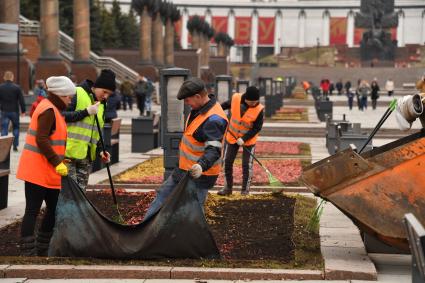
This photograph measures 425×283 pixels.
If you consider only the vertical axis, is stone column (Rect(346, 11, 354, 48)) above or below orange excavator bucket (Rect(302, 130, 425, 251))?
above

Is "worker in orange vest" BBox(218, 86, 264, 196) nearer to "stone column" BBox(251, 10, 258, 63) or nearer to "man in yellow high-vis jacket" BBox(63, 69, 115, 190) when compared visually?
"man in yellow high-vis jacket" BBox(63, 69, 115, 190)

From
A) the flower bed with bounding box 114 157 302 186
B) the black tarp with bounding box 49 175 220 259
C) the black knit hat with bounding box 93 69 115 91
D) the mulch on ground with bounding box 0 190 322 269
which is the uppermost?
the black knit hat with bounding box 93 69 115 91

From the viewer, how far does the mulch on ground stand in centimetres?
884

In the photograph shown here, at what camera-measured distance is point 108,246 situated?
866cm

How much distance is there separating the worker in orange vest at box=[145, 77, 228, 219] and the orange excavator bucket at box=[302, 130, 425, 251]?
Answer: 899mm

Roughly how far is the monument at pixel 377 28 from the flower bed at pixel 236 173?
309ft

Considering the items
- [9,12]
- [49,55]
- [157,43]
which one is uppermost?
[9,12]

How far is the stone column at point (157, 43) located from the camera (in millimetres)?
72375

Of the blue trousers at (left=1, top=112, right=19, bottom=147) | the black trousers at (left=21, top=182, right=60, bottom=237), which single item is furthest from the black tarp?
the blue trousers at (left=1, top=112, right=19, bottom=147)

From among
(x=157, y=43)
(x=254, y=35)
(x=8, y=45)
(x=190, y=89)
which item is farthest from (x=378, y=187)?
(x=254, y=35)

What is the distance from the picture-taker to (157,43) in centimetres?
7325

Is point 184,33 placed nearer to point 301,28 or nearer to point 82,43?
point 301,28

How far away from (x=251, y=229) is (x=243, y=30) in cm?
16481

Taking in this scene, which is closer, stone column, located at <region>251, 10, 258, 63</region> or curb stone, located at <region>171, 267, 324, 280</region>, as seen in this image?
curb stone, located at <region>171, 267, 324, 280</region>
